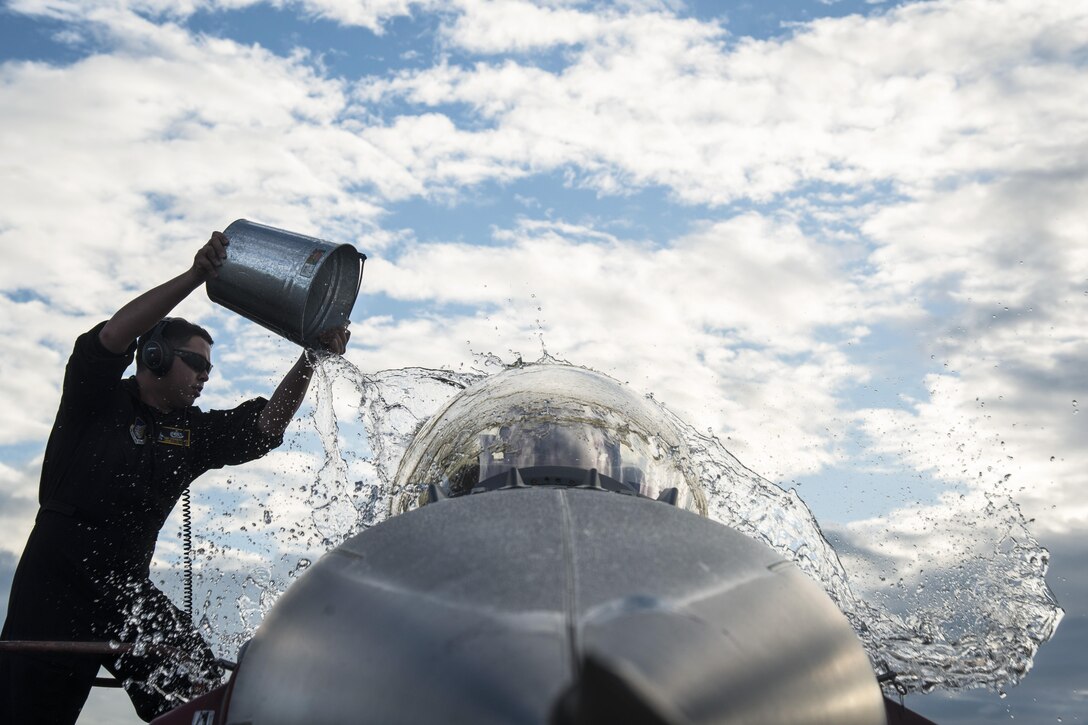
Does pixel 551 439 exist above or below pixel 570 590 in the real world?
above

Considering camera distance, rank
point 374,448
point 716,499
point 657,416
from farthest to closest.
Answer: point 374,448 < point 716,499 < point 657,416

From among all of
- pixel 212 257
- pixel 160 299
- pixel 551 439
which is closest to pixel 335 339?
pixel 212 257

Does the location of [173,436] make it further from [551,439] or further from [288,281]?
[551,439]

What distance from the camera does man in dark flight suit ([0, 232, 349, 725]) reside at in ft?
17.7

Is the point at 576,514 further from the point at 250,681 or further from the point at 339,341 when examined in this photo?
the point at 339,341

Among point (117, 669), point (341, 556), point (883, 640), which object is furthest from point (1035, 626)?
point (117, 669)

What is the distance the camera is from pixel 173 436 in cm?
616

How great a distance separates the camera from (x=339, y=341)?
547 cm

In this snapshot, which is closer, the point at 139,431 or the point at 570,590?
the point at 570,590

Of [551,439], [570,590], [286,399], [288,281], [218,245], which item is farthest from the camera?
[286,399]

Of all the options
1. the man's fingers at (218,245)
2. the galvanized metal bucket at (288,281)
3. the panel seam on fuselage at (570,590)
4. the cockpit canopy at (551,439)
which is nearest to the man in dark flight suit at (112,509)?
the man's fingers at (218,245)

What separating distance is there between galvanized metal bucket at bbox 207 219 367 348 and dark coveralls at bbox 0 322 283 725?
986mm

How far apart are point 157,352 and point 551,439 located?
140 inches

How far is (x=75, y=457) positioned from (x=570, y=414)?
3.59m
